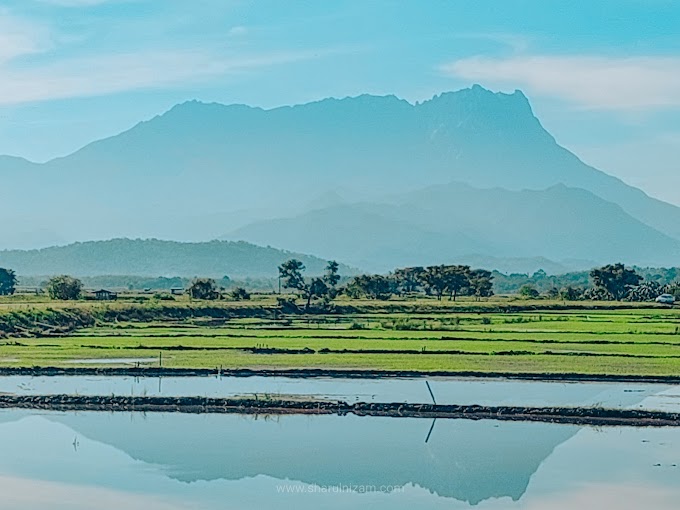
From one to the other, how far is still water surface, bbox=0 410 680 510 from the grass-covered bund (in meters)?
8.76

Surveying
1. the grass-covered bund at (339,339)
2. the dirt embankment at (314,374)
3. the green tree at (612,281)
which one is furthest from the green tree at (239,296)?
the dirt embankment at (314,374)

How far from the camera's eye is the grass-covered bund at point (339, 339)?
3516 cm

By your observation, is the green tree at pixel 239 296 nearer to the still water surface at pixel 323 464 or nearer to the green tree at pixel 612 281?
the green tree at pixel 612 281

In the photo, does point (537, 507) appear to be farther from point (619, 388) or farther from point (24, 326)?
point (24, 326)

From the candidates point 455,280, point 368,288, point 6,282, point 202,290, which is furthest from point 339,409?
point 6,282

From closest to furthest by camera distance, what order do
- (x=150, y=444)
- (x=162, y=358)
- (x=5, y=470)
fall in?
(x=5, y=470) → (x=150, y=444) → (x=162, y=358)

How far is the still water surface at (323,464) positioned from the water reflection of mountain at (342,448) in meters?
0.04

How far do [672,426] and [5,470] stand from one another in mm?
14393

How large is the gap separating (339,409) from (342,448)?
3.99 metres

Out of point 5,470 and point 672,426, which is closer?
point 5,470

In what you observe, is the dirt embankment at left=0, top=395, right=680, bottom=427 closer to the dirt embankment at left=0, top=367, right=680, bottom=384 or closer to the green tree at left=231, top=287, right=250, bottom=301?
the dirt embankment at left=0, top=367, right=680, bottom=384

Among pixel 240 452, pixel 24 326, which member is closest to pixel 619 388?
pixel 240 452

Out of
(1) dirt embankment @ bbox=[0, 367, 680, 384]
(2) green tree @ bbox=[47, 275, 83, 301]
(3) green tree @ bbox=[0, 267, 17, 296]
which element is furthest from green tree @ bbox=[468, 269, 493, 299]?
(1) dirt embankment @ bbox=[0, 367, 680, 384]

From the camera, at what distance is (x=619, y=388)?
30438 millimetres
